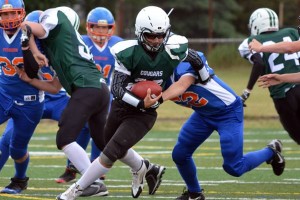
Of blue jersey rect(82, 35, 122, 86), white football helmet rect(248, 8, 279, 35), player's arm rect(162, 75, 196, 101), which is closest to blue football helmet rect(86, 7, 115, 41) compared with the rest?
blue jersey rect(82, 35, 122, 86)

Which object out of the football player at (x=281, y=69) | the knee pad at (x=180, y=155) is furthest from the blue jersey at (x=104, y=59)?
the knee pad at (x=180, y=155)

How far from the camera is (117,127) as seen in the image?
24.9 feet

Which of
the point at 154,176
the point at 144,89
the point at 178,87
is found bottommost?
the point at 154,176

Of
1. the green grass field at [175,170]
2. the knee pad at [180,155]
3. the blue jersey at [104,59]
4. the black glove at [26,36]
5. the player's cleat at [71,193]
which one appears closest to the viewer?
the player's cleat at [71,193]

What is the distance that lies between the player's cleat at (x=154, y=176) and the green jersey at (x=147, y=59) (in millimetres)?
1006

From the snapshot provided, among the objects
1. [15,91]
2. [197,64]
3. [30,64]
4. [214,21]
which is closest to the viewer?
[197,64]

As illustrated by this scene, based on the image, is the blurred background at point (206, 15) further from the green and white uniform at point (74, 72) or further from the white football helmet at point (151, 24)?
the white football helmet at point (151, 24)

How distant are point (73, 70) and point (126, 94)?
68cm

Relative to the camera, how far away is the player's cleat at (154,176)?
26.9ft

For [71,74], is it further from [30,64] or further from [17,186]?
[17,186]

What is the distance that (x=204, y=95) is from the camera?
7.96 meters

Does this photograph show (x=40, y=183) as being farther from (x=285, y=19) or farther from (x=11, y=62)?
(x=285, y=19)

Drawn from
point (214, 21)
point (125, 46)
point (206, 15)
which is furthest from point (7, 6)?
point (214, 21)

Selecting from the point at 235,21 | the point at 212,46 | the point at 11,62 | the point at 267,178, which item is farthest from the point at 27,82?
the point at 235,21
